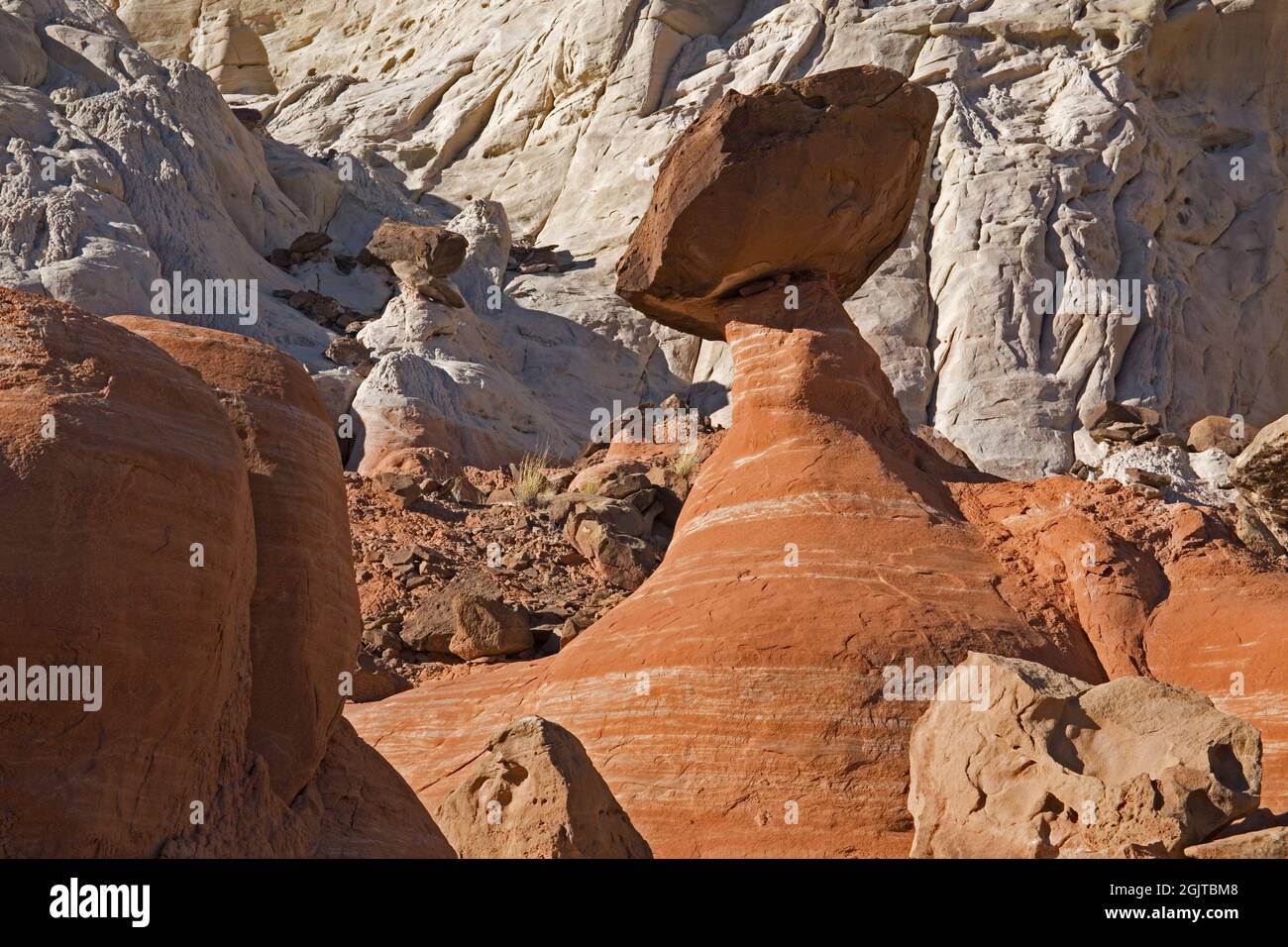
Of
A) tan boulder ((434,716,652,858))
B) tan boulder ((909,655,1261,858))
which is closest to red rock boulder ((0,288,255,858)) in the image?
tan boulder ((434,716,652,858))

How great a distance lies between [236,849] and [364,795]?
986mm

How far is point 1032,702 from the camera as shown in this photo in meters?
6.32

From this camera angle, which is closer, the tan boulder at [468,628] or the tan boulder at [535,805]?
the tan boulder at [535,805]

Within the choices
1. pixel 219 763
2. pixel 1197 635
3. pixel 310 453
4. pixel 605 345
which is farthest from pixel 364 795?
pixel 605 345

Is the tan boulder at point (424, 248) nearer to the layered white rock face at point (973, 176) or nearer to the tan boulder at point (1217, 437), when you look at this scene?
the layered white rock face at point (973, 176)

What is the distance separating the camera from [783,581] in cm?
938

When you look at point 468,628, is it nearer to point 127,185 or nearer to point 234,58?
point 127,185

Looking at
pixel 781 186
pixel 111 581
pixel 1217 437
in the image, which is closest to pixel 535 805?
pixel 111 581

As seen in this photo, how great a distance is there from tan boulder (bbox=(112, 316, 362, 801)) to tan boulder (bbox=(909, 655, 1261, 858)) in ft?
8.28

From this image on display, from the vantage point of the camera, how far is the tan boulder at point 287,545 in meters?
5.57

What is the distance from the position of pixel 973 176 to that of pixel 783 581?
19466 mm

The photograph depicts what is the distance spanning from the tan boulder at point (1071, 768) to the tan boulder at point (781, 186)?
480cm

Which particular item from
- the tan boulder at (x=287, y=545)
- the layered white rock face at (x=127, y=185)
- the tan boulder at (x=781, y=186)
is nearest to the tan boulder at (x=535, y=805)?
the tan boulder at (x=287, y=545)

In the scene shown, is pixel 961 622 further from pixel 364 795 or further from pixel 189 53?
pixel 189 53
